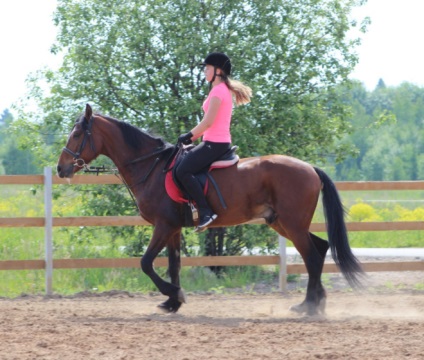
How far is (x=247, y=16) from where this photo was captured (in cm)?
1190

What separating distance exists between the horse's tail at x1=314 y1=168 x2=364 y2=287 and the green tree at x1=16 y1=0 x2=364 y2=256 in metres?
2.60

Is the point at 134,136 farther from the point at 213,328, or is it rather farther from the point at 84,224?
the point at 213,328

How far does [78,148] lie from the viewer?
8.73 metres

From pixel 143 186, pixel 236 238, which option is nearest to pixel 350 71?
pixel 236 238

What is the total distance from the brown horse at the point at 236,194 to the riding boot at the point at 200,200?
6.2 inches

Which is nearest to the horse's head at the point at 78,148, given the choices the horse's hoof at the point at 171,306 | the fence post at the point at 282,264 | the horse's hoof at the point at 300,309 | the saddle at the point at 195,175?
the saddle at the point at 195,175

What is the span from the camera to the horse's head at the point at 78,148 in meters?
8.71

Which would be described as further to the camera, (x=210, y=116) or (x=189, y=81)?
(x=189, y=81)

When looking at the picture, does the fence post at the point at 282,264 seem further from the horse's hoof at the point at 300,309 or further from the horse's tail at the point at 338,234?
the horse's hoof at the point at 300,309

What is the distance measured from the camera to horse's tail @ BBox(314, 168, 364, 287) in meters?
8.59

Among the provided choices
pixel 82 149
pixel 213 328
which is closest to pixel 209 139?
pixel 82 149

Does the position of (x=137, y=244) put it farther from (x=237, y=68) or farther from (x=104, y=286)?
(x=237, y=68)

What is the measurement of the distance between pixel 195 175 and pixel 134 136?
97 centimetres

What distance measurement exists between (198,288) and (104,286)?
136cm
